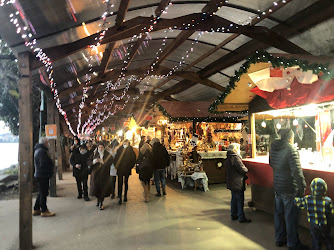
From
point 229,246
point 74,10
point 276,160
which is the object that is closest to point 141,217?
point 229,246

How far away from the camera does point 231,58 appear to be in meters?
7.91

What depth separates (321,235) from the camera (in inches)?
134

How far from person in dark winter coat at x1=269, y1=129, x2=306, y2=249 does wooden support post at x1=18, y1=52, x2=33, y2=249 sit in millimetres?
4016

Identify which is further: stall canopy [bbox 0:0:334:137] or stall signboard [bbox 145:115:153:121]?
stall signboard [bbox 145:115:153:121]

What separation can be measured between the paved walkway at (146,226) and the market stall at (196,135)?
6.26 ft

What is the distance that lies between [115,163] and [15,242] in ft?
9.66

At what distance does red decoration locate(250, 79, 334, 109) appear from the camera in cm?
438

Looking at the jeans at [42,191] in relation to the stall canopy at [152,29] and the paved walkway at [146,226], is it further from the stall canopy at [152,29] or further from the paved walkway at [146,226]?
the stall canopy at [152,29]

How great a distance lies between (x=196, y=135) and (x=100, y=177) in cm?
392

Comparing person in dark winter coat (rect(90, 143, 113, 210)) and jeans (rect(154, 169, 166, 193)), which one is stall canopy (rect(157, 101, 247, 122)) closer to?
jeans (rect(154, 169, 166, 193))

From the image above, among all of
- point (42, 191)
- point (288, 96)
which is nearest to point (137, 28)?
point (288, 96)

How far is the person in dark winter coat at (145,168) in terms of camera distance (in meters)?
7.00

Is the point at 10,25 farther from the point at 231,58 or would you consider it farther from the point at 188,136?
the point at 188,136

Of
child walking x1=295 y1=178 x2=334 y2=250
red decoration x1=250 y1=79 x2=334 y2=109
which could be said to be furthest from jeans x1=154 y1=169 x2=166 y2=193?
child walking x1=295 y1=178 x2=334 y2=250
